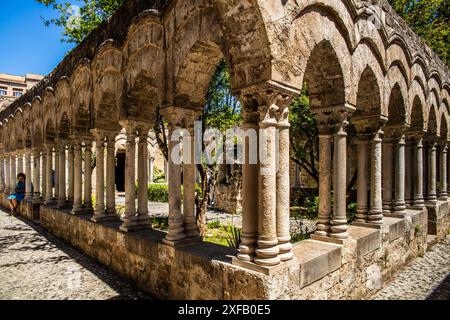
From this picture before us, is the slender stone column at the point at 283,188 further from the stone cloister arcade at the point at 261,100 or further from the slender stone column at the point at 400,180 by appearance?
the slender stone column at the point at 400,180

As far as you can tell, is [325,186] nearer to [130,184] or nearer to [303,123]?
[130,184]

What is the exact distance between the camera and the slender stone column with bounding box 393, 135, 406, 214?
604 cm

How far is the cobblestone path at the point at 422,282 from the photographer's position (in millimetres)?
4438

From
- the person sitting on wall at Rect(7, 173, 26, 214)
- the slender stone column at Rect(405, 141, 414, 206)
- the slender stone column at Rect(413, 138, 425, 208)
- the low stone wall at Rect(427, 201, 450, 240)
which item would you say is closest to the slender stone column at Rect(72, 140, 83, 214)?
the person sitting on wall at Rect(7, 173, 26, 214)

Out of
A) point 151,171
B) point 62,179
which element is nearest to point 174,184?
point 62,179

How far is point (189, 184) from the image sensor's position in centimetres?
430

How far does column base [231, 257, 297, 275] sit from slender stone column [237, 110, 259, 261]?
0.10 metres

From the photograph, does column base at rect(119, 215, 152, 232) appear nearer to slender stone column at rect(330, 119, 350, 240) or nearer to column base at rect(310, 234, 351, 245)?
column base at rect(310, 234, 351, 245)

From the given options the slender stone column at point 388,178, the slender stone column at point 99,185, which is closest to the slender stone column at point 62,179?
the slender stone column at point 99,185

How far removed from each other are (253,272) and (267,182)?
0.84 m

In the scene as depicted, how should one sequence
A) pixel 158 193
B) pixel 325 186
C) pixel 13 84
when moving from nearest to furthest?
pixel 325 186, pixel 158 193, pixel 13 84

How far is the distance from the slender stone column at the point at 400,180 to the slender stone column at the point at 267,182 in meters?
4.19
